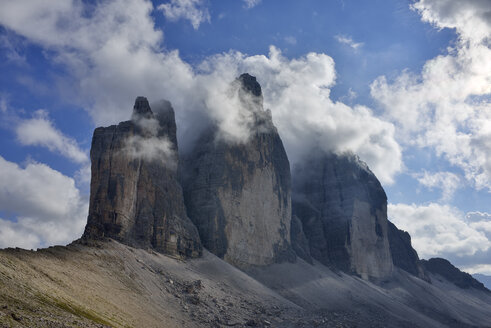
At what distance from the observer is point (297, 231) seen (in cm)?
10619

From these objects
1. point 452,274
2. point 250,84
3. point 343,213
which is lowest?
point 452,274

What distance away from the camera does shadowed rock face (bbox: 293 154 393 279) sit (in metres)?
117

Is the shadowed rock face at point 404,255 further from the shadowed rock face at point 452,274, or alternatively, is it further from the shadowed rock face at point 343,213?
the shadowed rock face at point 452,274

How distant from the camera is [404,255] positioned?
502ft

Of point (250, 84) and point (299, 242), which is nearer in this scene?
point (250, 84)

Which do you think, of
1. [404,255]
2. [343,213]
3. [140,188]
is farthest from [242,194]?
[404,255]

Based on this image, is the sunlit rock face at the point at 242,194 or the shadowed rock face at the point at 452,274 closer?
the sunlit rock face at the point at 242,194

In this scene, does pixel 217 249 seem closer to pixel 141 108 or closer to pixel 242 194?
pixel 242 194

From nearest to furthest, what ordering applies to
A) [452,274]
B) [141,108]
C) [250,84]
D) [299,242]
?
[141,108] → [250,84] → [299,242] → [452,274]

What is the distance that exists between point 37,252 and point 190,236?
92.1ft

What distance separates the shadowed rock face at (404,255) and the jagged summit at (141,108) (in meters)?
110

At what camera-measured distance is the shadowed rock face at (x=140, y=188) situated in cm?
5744

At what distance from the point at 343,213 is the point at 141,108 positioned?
237ft

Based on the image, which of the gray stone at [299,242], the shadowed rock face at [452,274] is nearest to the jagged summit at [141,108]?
the gray stone at [299,242]
